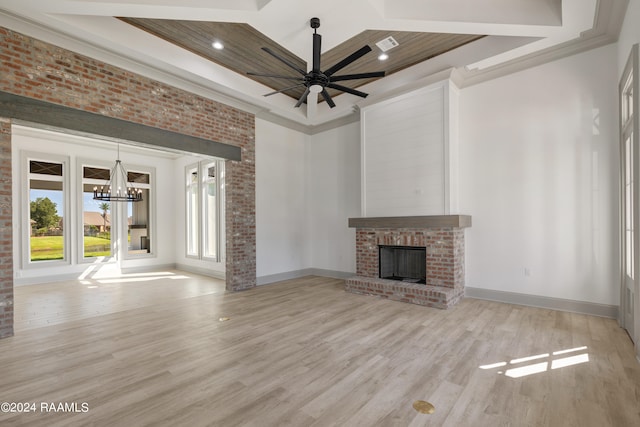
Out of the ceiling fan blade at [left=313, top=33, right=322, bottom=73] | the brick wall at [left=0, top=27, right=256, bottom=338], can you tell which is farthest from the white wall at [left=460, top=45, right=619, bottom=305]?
the brick wall at [left=0, top=27, right=256, bottom=338]

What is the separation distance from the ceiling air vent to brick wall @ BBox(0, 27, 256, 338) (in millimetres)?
2852

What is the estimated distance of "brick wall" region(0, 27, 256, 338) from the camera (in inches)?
132

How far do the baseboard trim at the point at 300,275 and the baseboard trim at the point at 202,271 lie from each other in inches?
55.7

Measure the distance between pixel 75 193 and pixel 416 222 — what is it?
796 centimetres

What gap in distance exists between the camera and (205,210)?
7.75 meters

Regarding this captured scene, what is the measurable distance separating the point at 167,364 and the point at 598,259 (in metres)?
5.16

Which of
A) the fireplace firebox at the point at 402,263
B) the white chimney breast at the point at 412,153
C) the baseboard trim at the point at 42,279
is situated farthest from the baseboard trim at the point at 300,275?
the baseboard trim at the point at 42,279

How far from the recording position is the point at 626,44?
3.18 meters

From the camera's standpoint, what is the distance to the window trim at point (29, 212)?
21.0 feet

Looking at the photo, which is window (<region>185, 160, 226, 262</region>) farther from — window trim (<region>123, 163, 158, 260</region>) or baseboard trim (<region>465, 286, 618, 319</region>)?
baseboard trim (<region>465, 286, 618, 319</region>)

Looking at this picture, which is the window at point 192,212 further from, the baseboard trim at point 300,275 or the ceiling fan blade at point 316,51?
the ceiling fan blade at point 316,51

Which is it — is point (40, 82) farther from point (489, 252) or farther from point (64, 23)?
point (489, 252)

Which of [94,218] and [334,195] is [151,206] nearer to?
[94,218]

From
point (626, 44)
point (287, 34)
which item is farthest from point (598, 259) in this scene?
point (287, 34)
